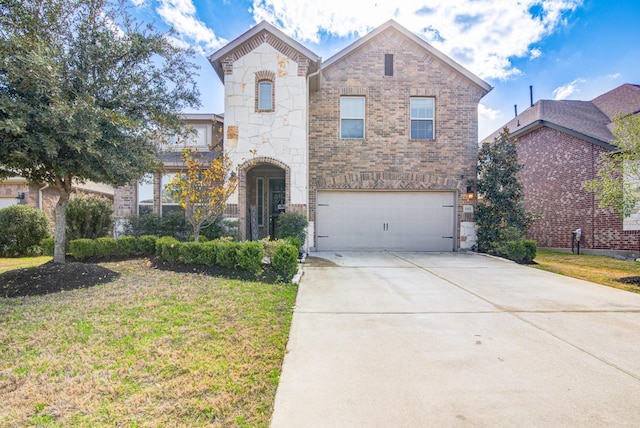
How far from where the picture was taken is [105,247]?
7941mm

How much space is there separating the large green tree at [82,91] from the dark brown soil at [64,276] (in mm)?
753

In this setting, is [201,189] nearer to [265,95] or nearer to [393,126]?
[265,95]

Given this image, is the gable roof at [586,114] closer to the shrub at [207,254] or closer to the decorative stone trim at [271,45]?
the decorative stone trim at [271,45]

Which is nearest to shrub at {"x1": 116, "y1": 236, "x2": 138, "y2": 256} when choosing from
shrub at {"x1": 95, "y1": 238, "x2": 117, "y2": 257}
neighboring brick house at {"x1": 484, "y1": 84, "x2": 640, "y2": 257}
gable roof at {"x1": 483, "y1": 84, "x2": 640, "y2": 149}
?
shrub at {"x1": 95, "y1": 238, "x2": 117, "y2": 257}

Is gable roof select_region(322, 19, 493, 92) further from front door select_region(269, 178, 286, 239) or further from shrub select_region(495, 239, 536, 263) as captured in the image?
shrub select_region(495, 239, 536, 263)

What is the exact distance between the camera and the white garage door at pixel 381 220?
11.3m

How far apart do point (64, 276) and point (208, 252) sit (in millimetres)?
2512

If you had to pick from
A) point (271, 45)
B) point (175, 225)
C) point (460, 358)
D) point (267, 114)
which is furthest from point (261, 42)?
point (460, 358)

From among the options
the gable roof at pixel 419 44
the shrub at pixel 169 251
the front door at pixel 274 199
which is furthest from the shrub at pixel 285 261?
the gable roof at pixel 419 44

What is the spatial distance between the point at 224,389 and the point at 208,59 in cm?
1008

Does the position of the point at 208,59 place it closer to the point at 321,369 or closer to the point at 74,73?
the point at 74,73

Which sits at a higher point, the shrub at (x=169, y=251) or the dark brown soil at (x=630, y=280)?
the shrub at (x=169, y=251)

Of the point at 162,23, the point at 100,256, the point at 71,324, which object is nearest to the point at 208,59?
the point at 162,23

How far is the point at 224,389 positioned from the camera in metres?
2.51
